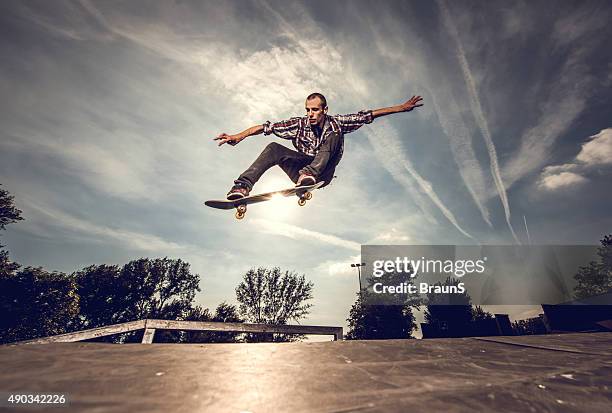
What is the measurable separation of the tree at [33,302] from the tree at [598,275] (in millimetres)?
68134

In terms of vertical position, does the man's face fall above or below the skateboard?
above

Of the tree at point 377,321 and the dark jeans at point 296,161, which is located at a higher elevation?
the dark jeans at point 296,161

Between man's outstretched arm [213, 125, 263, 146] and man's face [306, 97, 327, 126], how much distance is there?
1039 millimetres

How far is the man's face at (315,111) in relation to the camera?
5359mm

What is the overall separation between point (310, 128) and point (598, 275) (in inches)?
2503

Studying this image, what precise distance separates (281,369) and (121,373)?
603mm

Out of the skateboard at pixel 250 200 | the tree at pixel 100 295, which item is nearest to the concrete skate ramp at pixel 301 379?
the skateboard at pixel 250 200

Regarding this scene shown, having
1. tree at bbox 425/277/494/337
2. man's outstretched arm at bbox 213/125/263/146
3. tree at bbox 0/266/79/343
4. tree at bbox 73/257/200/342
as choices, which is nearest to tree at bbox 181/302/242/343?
tree at bbox 73/257/200/342

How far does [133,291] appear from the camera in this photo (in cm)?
3450

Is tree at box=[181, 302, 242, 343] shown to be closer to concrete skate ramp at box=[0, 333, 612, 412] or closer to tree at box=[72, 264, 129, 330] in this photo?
tree at box=[72, 264, 129, 330]

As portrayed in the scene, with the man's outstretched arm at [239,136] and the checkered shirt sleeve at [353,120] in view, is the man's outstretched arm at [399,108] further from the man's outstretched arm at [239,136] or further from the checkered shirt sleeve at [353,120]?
the man's outstretched arm at [239,136]

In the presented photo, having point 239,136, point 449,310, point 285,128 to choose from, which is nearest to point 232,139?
point 239,136

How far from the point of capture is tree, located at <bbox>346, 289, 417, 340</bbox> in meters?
35.7

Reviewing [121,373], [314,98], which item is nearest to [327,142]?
[314,98]
